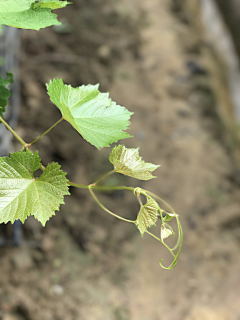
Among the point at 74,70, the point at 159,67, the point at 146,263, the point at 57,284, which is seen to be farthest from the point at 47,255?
the point at 159,67

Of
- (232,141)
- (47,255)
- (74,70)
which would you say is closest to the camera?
(47,255)

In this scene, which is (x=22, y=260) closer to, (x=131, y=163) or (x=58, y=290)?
(x=58, y=290)

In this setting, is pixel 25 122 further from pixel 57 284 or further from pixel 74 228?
pixel 57 284

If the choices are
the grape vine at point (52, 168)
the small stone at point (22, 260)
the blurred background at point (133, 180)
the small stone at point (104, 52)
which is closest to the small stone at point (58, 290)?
the blurred background at point (133, 180)

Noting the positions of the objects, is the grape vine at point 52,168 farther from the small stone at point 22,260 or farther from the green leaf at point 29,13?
the small stone at point 22,260

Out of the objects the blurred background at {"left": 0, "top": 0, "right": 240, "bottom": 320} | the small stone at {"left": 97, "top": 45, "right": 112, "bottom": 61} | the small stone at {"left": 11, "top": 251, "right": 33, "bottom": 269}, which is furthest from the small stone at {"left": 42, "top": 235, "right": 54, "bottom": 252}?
the small stone at {"left": 97, "top": 45, "right": 112, "bottom": 61}

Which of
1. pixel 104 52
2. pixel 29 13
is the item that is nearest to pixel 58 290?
pixel 29 13
